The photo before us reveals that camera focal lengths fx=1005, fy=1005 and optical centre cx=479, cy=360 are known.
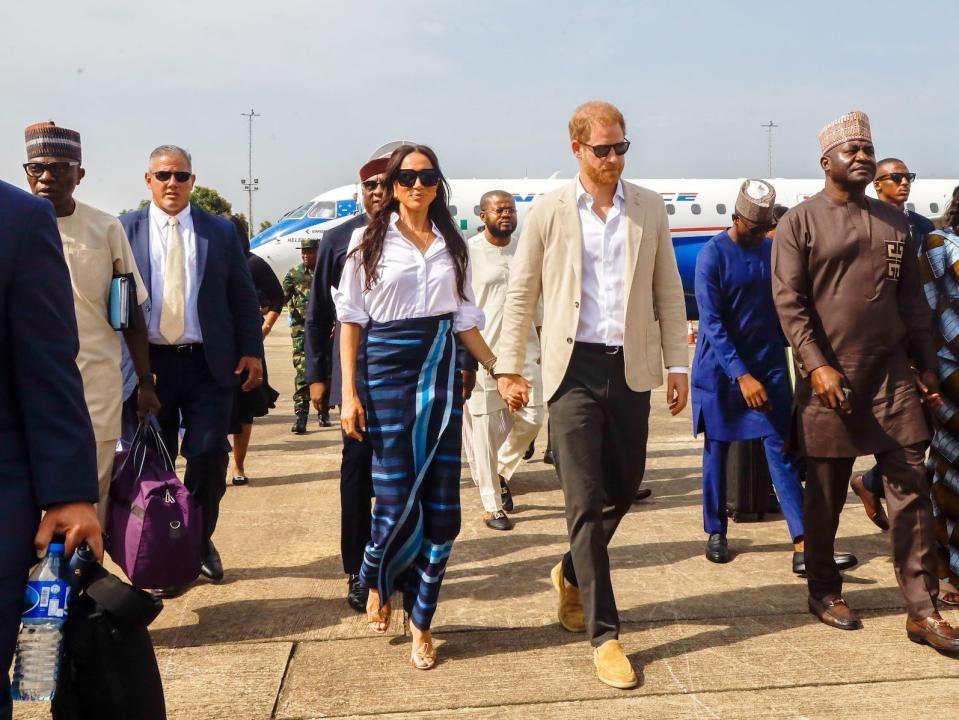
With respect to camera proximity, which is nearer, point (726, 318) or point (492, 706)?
point (492, 706)

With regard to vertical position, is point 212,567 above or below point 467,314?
below

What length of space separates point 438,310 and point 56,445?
85.3 inches

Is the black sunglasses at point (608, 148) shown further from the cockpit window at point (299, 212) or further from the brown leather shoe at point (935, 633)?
the cockpit window at point (299, 212)

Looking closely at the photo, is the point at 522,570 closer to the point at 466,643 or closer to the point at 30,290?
the point at 466,643

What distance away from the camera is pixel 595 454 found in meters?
3.92

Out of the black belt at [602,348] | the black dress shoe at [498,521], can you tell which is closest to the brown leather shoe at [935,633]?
the black belt at [602,348]

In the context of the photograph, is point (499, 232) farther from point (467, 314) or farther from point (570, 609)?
point (570, 609)

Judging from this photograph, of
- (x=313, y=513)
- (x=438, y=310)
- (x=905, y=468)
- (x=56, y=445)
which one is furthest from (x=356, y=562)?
(x=56, y=445)

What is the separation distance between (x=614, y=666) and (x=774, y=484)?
6.32 ft

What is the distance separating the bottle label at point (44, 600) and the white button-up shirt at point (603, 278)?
2383mm

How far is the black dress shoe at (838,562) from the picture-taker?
16.4 ft

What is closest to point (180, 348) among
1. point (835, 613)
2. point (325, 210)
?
point (835, 613)

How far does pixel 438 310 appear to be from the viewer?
4008 mm

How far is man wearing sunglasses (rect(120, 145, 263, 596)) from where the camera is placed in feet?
15.9
